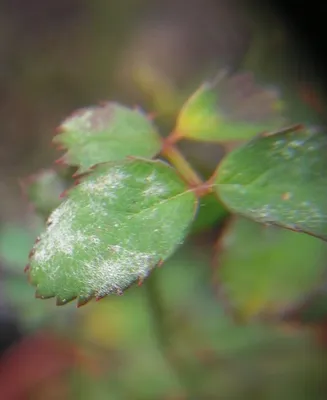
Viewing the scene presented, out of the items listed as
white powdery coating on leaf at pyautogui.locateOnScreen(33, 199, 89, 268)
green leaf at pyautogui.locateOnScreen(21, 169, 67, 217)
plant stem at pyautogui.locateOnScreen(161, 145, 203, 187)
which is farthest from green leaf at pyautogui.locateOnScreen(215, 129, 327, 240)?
green leaf at pyautogui.locateOnScreen(21, 169, 67, 217)

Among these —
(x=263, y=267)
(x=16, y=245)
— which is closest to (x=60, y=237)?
(x=263, y=267)

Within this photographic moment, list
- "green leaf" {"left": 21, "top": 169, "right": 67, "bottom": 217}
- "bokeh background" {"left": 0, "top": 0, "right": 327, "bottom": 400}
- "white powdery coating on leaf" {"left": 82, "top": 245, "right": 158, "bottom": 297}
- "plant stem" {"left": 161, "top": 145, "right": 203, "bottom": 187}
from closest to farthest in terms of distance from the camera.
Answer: "white powdery coating on leaf" {"left": 82, "top": 245, "right": 158, "bottom": 297} → "plant stem" {"left": 161, "top": 145, "right": 203, "bottom": 187} → "green leaf" {"left": 21, "top": 169, "right": 67, "bottom": 217} → "bokeh background" {"left": 0, "top": 0, "right": 327, "bottom": 400}

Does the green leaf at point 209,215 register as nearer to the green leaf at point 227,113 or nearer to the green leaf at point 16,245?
the green leaf at point 227,113

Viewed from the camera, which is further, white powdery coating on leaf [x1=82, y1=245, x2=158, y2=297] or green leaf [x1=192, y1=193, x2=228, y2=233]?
green leaf [x1=192, y1=193, x2=228, y2=233]

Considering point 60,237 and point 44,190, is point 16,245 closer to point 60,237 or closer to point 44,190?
point 44,190

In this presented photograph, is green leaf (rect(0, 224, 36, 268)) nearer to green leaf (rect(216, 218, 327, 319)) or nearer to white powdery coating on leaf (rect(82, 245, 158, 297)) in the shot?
green leaf (rect(216, 218, 327, 319))

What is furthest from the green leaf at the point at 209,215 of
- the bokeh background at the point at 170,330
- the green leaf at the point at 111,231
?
the green leaf at the point at 111,231

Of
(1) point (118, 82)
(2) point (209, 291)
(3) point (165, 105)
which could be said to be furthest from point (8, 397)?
(1) point (118, 82)

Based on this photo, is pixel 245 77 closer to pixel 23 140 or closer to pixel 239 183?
pixel 239 183
